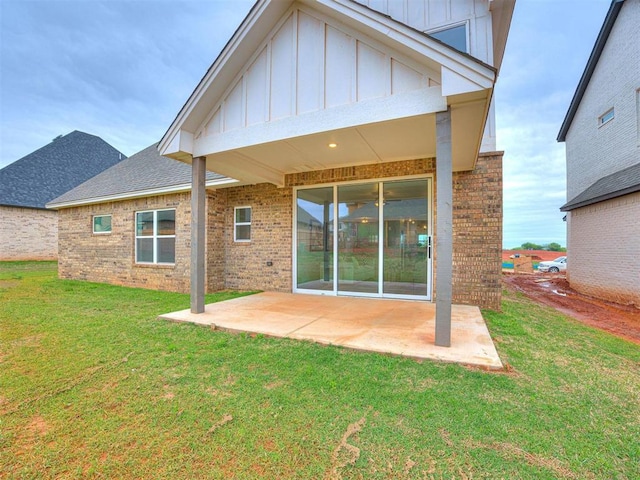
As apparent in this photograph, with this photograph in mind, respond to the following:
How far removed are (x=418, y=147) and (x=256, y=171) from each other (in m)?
3.59

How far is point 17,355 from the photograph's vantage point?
3.58 m

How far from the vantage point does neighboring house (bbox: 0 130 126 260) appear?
59.2 ft

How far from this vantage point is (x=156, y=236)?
30.2 ft

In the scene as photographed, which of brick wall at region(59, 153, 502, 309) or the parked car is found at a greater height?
brick wall at region(59, 153, 502, 309)

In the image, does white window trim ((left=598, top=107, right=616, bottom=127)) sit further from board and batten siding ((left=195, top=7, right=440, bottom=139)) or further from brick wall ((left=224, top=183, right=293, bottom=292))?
brick wall ((left=224, top=183, right=293, bottom=292))

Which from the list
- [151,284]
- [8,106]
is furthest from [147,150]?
[8,106]

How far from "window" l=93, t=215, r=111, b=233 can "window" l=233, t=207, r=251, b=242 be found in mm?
5153

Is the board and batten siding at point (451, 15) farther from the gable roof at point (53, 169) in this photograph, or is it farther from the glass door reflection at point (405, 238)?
the gable roof at point (53, 169)

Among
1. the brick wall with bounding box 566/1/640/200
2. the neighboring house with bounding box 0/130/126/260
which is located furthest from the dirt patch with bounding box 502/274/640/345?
the neighboring house with bounding box 0/130/126/260

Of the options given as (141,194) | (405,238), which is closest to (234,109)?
(405,238)

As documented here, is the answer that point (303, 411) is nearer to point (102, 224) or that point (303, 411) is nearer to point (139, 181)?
point (139, 181)

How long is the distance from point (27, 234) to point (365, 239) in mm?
22953

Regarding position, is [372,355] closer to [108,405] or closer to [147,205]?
[108,405]

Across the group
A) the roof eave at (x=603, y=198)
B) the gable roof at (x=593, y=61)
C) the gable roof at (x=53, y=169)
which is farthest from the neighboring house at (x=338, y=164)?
the gable roof at (x=53, y=169)
